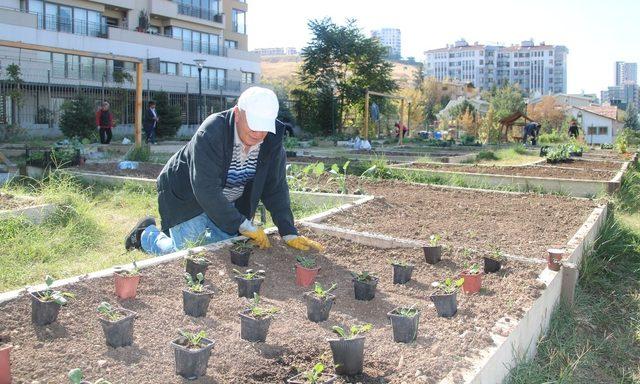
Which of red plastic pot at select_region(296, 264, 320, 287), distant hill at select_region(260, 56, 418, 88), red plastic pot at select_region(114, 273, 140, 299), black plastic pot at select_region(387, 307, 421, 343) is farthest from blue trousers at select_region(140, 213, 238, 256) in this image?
distant hill at select_region(260, 56, 418, 88)

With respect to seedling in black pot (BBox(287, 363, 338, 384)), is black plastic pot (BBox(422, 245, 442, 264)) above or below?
above

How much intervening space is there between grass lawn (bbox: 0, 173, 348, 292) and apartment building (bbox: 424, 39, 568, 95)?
170 m

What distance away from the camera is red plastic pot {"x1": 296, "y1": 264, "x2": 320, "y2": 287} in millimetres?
3752

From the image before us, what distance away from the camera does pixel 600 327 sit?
13.3 feet

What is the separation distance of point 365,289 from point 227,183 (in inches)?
57.2

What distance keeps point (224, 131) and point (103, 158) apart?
858 cm

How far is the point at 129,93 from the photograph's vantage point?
27906 mm

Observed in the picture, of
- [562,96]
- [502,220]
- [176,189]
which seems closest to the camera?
[176,189]

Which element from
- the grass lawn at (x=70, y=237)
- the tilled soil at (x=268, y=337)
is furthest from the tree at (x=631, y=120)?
the tilled soil at (x=268, y=337)

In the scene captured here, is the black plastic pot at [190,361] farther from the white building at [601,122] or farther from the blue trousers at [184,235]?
the white building at [601,122]

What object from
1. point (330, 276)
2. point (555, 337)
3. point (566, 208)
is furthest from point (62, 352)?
point (566, 208)

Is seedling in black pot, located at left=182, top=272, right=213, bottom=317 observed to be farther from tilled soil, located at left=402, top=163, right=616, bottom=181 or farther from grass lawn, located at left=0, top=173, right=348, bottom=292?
tilled soil, located at left=402, top=163, right=616, bottom=181

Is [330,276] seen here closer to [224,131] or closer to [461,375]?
[224,131]

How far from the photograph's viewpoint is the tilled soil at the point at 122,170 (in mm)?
9078
